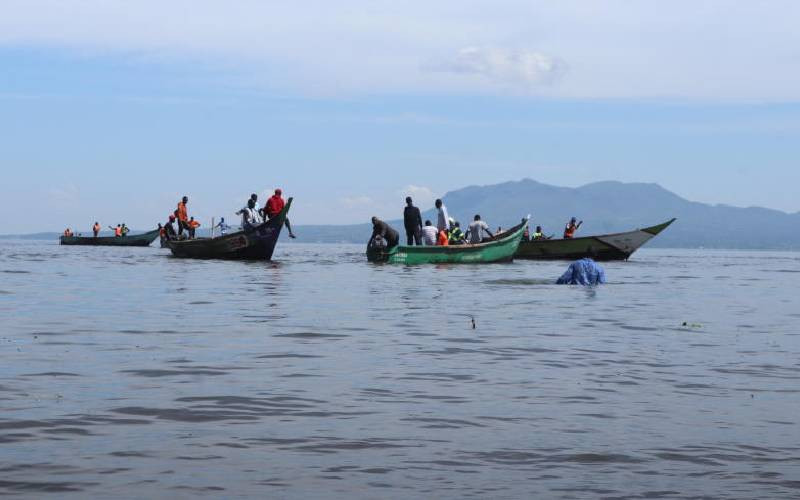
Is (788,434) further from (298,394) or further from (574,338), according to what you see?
(574,338)

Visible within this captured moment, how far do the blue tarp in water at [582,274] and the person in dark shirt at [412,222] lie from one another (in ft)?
34.9

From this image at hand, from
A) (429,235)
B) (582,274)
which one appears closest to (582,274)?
(582,274)

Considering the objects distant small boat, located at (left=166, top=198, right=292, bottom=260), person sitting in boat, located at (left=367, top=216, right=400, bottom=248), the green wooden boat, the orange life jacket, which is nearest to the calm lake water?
the green wooden boat

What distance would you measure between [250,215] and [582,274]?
1464cm

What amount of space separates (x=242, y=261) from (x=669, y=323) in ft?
76.9

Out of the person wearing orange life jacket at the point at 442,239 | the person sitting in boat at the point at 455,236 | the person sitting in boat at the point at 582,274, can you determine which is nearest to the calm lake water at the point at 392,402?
the person sitting in boat at the point at 582,274

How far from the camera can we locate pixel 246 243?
120 feet

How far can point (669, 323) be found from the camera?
16750mm

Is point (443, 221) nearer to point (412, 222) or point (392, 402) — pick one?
point (412, 222)

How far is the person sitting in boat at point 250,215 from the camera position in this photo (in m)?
36.5

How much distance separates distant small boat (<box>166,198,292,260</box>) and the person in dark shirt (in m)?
4.00

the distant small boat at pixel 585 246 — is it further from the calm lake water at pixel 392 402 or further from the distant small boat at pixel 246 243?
the calm lake water at pixel 392 402

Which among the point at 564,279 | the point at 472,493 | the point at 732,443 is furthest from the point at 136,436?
the point at 564,279

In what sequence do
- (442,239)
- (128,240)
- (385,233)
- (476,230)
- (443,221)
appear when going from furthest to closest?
(128,240) → (476,230) → (443,221) → (442,239) → (385,233)
